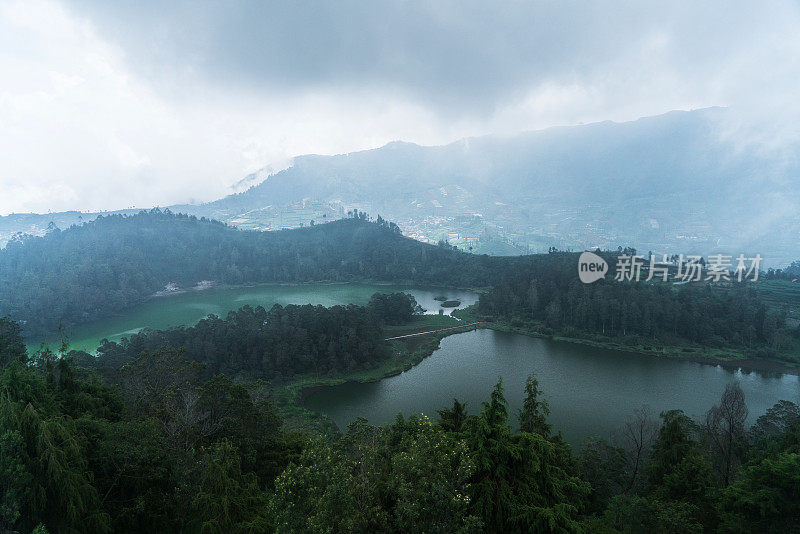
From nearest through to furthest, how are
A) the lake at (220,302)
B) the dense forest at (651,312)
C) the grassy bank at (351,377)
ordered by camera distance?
the grassy bank at (351,377)
the dense forest at (651,312)
the lake at (220,302)

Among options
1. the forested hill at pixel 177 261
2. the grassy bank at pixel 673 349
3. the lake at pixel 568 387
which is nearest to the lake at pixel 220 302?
the forested hill at pixel 177 261

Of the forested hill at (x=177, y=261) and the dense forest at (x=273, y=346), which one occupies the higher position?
the forested hill at (x=177, y=261)

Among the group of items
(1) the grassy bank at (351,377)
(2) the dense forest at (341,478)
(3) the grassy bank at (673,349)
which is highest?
(2) the dense forest at (341,478)

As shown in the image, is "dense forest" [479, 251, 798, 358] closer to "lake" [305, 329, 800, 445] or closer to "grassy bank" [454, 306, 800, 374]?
"grassy bank" [454, 306, 800, 374]

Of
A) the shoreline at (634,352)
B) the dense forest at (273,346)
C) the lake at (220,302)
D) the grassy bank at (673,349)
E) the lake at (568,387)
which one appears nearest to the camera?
the lake at (568,387)

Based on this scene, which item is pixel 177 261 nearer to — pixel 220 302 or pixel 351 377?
pixel 220 302

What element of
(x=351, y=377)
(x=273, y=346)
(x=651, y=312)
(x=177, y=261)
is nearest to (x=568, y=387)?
(x=351, y=377)

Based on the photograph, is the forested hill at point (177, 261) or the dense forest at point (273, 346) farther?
the forested hill at point (177, 261)

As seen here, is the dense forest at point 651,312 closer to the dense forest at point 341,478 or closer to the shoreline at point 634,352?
the shoreline at point 634,352
